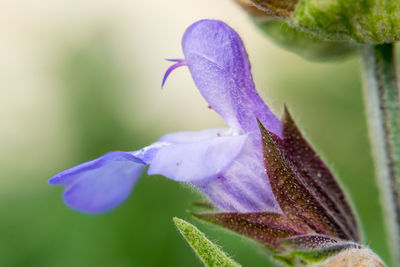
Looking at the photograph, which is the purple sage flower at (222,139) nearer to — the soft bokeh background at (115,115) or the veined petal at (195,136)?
the veined petal at (195,136)

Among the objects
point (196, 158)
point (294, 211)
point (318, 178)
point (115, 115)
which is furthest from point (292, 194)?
point (115, 115)

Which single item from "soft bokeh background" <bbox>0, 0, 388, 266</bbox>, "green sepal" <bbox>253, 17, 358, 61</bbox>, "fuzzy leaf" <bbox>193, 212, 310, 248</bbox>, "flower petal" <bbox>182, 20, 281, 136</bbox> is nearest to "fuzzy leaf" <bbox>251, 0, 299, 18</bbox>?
"flower petal" <bbox>182, 20, 281, 136</bbox>

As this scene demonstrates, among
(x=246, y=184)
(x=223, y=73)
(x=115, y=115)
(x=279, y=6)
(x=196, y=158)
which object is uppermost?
(x=279, y=6)

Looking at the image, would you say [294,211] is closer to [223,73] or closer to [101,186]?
[223,73]

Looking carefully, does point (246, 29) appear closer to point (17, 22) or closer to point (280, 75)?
point (280, 75)

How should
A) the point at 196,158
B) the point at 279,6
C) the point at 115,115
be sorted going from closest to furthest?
the point at 196,158 → the point at 279,6 → the point at 115,115
